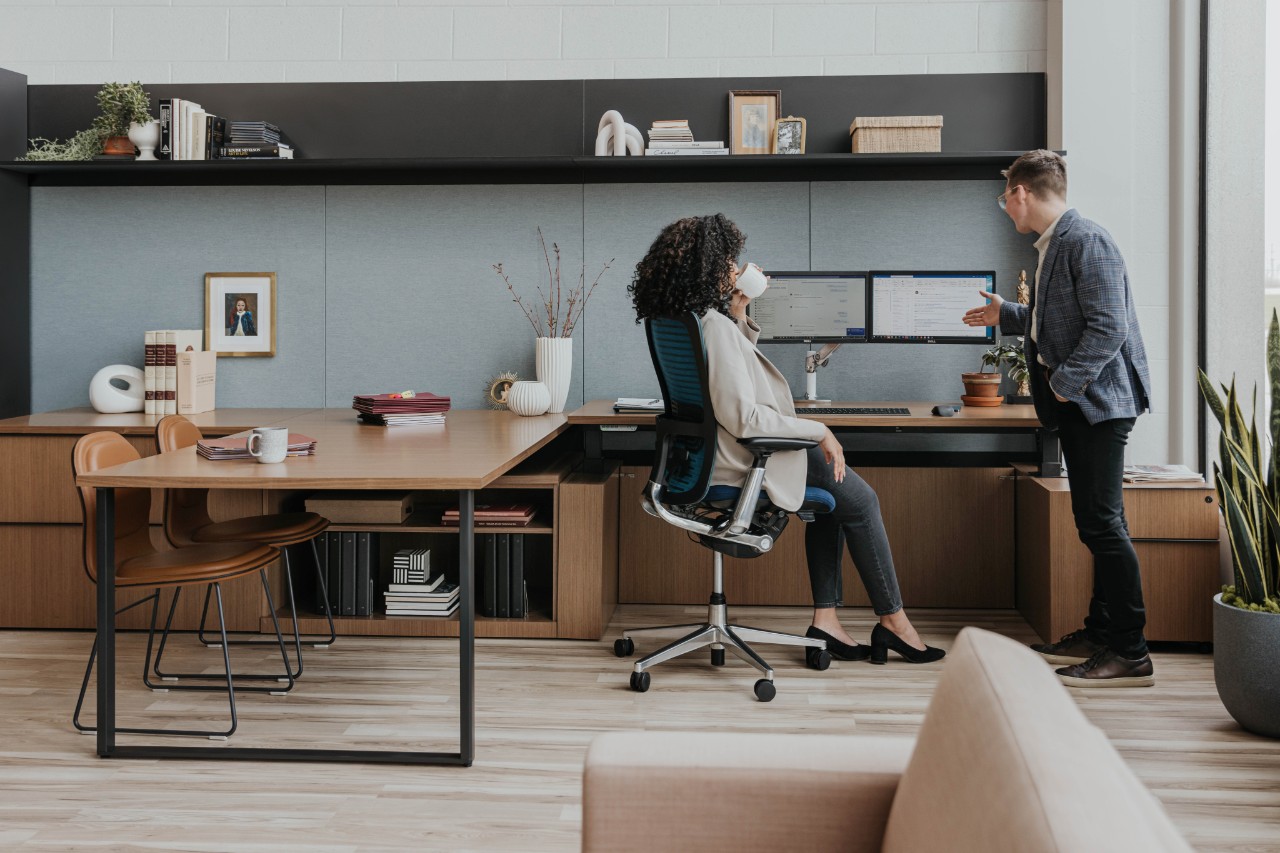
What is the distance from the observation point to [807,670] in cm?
342

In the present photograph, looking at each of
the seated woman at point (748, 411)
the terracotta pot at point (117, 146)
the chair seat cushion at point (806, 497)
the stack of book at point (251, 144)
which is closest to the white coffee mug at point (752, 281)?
the seated woman at point (748, 411)

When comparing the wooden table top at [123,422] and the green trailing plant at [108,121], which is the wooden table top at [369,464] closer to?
the wooden table top at [123,422]

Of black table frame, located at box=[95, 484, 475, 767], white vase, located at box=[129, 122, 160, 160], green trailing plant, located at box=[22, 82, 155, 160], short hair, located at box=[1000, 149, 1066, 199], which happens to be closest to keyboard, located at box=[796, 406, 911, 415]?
short hair, located at box=[1000, 149, 1066, 199]

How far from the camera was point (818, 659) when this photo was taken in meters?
3.40

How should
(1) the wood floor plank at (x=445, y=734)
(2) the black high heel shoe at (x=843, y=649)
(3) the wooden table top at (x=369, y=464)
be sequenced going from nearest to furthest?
(1) the wood floor plank at (x=445, y=734) < (3) the wooden table top at (x=369, y=464) < (2) the black high heel shoe at (x=843, y=649)

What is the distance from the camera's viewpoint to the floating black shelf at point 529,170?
4.18 m

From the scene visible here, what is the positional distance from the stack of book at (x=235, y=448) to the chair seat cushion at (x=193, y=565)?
0.28 m

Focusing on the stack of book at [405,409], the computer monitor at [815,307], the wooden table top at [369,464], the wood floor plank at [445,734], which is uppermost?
the computer monitor at [815,307]

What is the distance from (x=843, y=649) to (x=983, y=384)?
1164 mm

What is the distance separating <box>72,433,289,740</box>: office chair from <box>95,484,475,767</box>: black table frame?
0.15ft

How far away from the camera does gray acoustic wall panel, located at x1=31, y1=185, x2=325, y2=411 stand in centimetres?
451

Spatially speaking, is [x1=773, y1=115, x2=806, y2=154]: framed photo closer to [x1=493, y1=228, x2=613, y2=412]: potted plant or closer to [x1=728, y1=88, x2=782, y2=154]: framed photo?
[x1=728, y1=88, x2=782, y2=154]: framed photo

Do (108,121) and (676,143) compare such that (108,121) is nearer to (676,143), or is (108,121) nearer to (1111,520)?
(676,143)

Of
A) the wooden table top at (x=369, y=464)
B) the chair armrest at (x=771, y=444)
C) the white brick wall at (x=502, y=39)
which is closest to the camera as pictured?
the wooden table top at (x=369, y=464)
